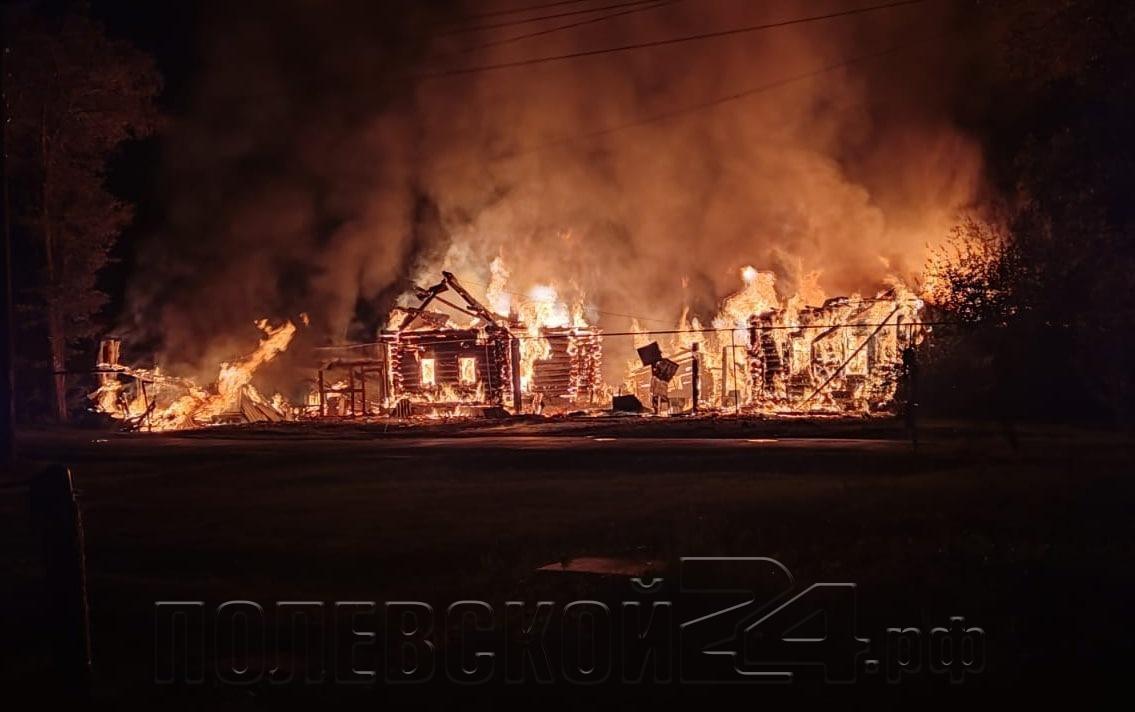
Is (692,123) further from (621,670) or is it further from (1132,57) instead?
(621,670)

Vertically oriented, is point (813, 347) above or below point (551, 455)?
above

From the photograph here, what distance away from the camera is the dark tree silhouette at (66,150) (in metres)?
39.3

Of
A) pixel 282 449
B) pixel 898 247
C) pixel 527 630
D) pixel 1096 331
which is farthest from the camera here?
pixel 898 247

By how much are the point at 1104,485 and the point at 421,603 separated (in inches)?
369

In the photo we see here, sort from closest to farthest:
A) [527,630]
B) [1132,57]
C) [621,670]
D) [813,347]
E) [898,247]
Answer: [621,670] → [527,630] → [1132,57] → [813,347] → [898,247]

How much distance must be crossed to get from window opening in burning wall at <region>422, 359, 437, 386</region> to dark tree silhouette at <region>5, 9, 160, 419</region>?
13762 millimetres

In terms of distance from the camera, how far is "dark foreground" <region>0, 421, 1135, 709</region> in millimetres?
6965

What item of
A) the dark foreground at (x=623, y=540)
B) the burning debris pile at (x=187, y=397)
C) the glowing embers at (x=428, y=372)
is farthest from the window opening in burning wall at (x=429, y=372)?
the dark foreground at (x=623, y=540)

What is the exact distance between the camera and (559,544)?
11.5m

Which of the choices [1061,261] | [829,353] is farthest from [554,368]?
[1061,261]

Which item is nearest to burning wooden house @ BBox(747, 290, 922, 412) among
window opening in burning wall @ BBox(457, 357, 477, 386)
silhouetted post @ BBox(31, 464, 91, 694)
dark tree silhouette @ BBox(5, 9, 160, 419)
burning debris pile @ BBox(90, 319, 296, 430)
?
window opening in burning wall @ BBox(457, 357, 477, 386)

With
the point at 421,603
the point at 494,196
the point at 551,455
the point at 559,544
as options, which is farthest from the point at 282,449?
the point at 494,196

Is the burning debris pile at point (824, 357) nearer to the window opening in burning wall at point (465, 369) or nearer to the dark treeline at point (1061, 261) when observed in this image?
the dark treeline at point (1061, 261)

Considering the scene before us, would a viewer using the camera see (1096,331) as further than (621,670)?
Yes
